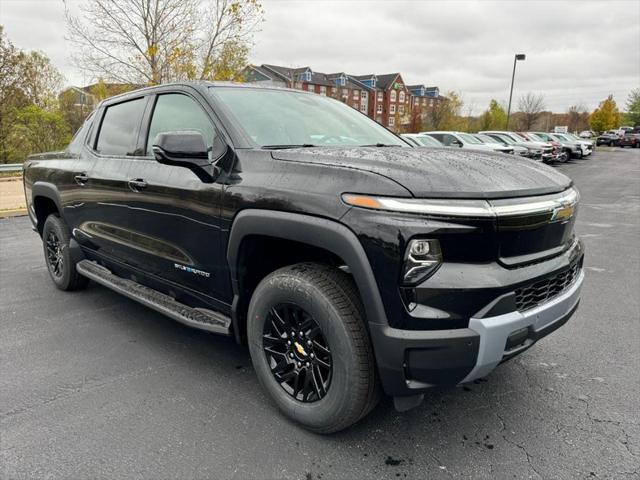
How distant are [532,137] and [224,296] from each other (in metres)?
26.5

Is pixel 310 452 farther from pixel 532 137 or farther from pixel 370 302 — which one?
pixel 532 137

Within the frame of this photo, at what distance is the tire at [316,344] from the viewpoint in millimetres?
2158

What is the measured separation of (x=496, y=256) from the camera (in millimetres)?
2062

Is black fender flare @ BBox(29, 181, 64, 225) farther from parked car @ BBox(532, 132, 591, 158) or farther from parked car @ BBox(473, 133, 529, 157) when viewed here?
parked car @ BBox(532, 132, 591, 158)

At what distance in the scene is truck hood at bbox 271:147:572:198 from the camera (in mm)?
2021

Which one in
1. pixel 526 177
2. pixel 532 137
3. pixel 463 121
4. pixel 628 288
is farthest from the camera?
pixel 463 121

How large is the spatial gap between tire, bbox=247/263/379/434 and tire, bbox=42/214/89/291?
9.14 feet

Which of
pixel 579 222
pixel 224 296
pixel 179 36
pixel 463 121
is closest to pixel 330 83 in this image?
pixel 463 121

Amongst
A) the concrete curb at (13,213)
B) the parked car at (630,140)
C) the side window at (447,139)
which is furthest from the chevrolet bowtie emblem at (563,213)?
the parked car at (630,140)

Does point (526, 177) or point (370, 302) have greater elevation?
point (526, 177)

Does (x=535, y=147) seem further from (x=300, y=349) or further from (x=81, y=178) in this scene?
(x=300, y=349)

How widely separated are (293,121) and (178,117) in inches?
30.7

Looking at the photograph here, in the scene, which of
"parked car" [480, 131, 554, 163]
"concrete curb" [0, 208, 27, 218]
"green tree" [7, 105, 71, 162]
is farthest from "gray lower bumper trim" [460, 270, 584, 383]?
"green tree" [7, 105, 71, 162]

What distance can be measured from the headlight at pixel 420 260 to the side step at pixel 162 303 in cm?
126
